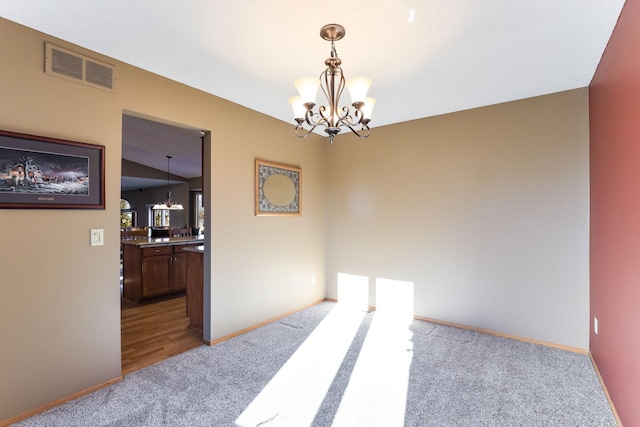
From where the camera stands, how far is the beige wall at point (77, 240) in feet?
6.32

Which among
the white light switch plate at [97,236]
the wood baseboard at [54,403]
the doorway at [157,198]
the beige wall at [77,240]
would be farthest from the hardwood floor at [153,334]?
the white light switch plate at [97,236]

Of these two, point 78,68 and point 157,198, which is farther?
point 157,198

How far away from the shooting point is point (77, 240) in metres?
2.17

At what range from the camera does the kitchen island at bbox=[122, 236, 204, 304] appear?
429 centimetres

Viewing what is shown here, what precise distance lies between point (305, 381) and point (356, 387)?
1.24 ft

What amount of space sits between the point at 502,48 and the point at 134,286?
485 centimetres

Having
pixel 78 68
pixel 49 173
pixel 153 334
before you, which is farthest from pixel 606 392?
pixel 78 68

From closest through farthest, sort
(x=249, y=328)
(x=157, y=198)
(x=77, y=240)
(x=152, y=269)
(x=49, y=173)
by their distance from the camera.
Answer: (x=49, y=173)
(x=77, y=240)
(x=249, y=328)
(x=152, y=269)
(x=157, y=198)

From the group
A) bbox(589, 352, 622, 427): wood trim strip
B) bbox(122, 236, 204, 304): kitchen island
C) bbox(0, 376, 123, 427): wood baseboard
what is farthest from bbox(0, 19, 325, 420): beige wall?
bbox(589, 352, 622, 427): wood trim strip

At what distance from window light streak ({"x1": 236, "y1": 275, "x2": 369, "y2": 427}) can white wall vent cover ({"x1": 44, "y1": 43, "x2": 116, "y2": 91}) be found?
96.7 inches

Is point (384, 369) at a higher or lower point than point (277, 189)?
lower

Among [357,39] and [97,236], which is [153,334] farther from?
[357,39]

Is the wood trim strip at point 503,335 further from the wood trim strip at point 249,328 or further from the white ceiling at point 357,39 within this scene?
the white ceiling at point 357,39

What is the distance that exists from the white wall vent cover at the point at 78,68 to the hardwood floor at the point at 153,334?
2.18 meters
